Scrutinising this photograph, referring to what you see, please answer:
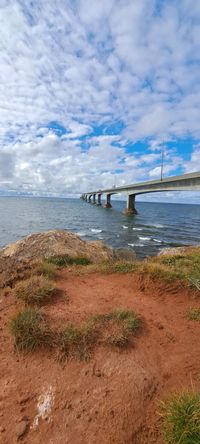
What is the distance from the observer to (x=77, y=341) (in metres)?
4.53

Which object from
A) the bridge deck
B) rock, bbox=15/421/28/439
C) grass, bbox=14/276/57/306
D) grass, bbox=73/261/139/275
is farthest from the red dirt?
the bridge deck

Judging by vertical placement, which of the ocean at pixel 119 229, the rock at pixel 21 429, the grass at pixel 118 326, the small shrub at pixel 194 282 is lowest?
the ocean at pixel 119 229

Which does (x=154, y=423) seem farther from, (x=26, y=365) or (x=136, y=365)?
(x=26, y=365)

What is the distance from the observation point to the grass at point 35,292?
20.4 feet

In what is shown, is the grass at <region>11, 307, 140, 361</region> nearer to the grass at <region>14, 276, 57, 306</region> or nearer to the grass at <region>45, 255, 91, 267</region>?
the grass at <region>14, 276, 57, 306</region>

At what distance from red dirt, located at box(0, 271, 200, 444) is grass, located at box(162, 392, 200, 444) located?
0.21 meters

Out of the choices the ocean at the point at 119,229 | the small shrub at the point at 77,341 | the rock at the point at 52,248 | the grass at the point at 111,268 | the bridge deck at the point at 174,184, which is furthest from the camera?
the bridge deck at the point at 174,184

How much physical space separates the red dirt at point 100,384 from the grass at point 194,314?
0.16m

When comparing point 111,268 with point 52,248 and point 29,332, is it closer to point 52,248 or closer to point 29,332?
point 52,248

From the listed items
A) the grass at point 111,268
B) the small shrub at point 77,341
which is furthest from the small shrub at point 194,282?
the small shrub at point 77,341

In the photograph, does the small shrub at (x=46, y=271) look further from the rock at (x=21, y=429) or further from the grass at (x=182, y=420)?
the grass at (x=182, y=420)

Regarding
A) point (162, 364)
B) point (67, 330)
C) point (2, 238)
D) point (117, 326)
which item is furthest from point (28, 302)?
point (2, 238)

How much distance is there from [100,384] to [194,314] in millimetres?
3160

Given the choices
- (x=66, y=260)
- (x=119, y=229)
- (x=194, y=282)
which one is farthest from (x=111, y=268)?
(x=119, y=229)
